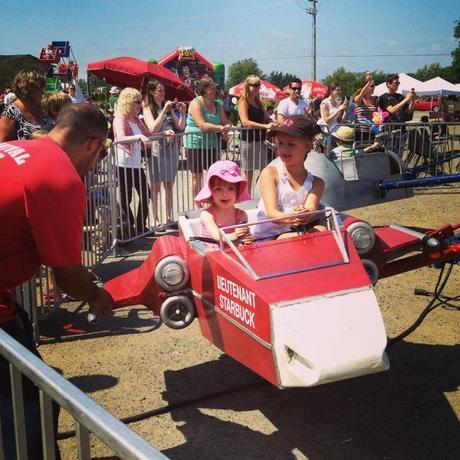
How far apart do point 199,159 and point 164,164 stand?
73 centimetres

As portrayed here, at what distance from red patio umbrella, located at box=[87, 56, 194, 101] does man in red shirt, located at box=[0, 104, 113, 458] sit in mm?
13968

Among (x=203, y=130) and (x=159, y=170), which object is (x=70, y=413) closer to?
(x=159, y=170)

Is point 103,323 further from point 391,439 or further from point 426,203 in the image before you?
point 426,203

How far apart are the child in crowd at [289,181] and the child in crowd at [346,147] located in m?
5.69

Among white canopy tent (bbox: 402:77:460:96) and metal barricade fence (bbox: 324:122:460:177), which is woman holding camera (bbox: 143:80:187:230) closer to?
metal barricade fence (bbox: 324:122:460:177)

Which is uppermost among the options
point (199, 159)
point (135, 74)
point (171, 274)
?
point (135, 74)

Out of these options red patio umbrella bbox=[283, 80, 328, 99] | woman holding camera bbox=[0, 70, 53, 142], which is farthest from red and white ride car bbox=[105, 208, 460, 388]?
red patio umbrella bbox=[283, 80, 328, 99]

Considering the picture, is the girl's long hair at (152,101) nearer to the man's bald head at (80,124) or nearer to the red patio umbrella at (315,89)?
the man's bald head at (80,124)

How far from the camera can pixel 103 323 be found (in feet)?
16.5

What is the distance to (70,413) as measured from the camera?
1332 millimetres

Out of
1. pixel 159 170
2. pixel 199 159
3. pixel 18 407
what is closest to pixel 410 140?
pixel 199 159

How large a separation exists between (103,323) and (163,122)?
3.84 m

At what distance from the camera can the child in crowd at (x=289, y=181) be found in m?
3.74

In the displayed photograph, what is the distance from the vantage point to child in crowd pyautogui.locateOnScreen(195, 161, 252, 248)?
375cm
